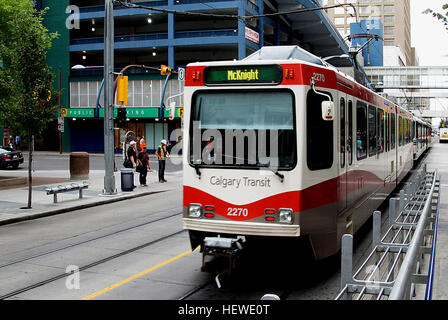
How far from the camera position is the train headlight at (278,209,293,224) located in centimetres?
665

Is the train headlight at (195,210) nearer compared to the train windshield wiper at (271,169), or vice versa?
the train windshield wiper at (271,169)

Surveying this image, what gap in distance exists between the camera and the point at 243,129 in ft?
22.9

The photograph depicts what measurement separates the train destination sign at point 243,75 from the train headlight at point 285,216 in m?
1.76

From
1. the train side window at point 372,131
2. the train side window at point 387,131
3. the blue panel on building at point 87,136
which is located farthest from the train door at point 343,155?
the blue panel on building at point 87,136

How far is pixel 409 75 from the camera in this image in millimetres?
90750

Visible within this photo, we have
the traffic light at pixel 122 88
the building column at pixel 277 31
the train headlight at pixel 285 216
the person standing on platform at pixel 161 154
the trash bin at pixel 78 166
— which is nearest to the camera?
the train headlight at pixel 285 216

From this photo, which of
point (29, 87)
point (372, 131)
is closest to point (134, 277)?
point (372, 131)

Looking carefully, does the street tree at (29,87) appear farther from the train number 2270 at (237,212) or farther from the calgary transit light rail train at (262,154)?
the train number 2270 at (237,212)

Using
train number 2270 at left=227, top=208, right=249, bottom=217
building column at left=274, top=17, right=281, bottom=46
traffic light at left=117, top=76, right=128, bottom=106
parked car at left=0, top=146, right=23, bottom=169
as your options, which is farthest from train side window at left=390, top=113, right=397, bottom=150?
building column at left=274, top=17, right=281, bottom=46

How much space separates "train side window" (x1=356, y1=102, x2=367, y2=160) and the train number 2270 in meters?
3.19

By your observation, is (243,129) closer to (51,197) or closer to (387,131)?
(387,131)

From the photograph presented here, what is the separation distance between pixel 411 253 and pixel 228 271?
9.56ft

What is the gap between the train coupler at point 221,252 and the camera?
6551 millimetres

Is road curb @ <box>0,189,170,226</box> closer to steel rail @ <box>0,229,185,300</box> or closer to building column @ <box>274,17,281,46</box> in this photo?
steel rail @ <box>0,229,185,300</box>
